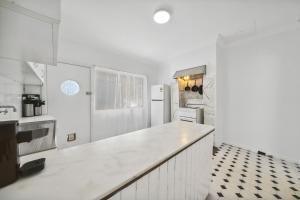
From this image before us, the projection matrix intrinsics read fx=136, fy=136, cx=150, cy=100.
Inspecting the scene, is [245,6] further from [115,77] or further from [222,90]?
[115,77]

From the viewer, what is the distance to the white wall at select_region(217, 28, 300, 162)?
2.56m

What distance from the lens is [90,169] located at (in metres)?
0.66

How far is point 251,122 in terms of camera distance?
122 inches

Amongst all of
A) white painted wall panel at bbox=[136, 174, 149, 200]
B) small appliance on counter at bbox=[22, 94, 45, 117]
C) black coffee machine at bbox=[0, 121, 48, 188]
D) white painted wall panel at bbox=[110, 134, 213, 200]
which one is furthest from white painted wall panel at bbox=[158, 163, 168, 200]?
small appliance on counter at bbox=[22, 94, 45, 117]

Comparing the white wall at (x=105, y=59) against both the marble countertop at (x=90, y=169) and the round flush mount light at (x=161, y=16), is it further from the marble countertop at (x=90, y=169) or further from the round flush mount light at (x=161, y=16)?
the marble countertop at (x=90, y=169)

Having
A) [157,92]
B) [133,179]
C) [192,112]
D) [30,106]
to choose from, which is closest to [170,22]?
[192,112]

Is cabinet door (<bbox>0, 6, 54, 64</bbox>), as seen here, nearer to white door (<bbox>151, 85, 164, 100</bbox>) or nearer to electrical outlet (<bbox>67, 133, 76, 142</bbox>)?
electrical outlet (<bbox>67, 133, 76, 142</bbox>)

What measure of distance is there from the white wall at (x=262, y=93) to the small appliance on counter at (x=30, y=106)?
380 cm

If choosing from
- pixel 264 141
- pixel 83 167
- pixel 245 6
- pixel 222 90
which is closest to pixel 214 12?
pixel 245 6

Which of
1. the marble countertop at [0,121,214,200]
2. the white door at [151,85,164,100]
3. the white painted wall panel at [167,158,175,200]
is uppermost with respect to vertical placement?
the white door at [151,85,164,100]

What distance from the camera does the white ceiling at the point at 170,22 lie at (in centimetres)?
195

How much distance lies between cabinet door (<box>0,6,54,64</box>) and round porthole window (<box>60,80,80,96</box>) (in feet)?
7.29

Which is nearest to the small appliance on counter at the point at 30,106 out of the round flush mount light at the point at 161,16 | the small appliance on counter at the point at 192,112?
the round flush mount light at the point at 161,16

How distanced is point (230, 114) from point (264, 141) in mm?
848
